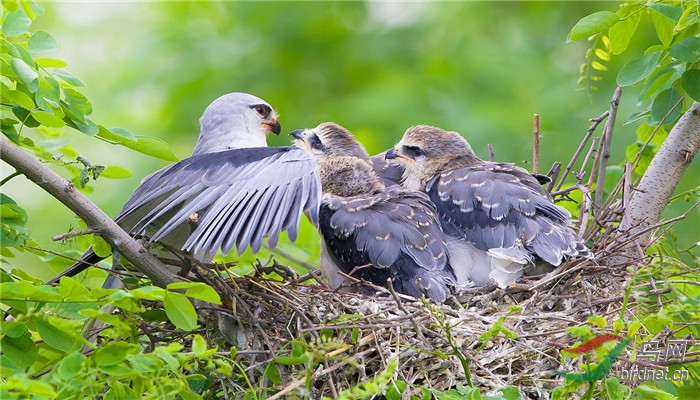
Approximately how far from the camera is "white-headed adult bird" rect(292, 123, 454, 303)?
4.04 metres

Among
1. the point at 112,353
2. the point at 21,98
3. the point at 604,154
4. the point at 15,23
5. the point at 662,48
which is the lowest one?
the point at 112,353

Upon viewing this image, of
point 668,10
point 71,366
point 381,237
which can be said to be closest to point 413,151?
point 381,237

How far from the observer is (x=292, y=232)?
3359mm

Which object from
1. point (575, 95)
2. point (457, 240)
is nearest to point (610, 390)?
point (457, 240)

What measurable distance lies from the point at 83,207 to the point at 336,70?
6.89m

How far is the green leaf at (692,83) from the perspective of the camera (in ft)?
12.0

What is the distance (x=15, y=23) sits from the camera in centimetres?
308

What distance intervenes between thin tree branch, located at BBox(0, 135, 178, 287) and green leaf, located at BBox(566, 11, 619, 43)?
192 cm

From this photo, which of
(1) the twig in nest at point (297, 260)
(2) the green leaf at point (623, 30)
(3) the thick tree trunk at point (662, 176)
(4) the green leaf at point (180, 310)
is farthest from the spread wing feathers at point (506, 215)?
(4) the green leaf at point (180, 310)

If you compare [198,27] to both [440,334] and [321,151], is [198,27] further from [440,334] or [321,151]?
[440,334]

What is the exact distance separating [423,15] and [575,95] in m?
2.53

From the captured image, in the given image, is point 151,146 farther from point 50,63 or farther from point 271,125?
point 271,125

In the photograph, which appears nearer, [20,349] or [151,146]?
[20,349]

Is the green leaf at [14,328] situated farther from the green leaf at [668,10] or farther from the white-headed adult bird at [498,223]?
the green leaf at [668,10]
